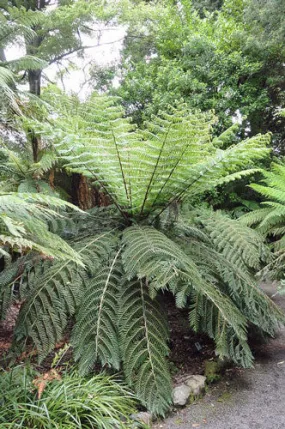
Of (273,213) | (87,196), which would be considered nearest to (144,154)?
(87,196)

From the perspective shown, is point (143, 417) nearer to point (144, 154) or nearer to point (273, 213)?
point (144, 154)

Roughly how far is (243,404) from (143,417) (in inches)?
19.0

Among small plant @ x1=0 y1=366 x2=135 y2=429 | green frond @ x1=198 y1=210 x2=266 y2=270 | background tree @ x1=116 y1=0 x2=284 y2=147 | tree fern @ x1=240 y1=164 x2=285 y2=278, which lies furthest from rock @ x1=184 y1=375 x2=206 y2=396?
background tree @ x1=116 y1=0 x2=284 y2=147

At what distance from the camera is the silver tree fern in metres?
1.29

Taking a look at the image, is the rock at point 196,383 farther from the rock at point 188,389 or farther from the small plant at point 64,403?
the small plant at point 64,403

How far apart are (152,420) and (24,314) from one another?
693mm

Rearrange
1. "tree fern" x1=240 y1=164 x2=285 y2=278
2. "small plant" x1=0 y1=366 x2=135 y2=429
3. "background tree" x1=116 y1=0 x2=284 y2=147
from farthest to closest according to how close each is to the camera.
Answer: "background tree" x1=116 y1=0 x2=284 y2=147, "tree fern" x1=240 y1=164 x2=285 y2=278, "small plant" x1=0 y1=366 x2=135 y2=429

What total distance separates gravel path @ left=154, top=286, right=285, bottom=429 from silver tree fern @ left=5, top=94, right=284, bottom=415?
15 cm

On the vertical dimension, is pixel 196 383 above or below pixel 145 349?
below

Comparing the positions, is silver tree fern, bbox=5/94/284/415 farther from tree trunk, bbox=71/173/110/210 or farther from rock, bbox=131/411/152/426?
tree trunk, bbox=71/173/110/210

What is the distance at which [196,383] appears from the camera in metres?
1.52

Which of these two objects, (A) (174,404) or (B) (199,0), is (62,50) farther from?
(A) (174,404)

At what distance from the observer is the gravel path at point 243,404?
4.27ft

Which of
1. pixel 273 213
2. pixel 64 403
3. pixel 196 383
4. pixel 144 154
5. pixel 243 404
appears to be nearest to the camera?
pixel 64 403
